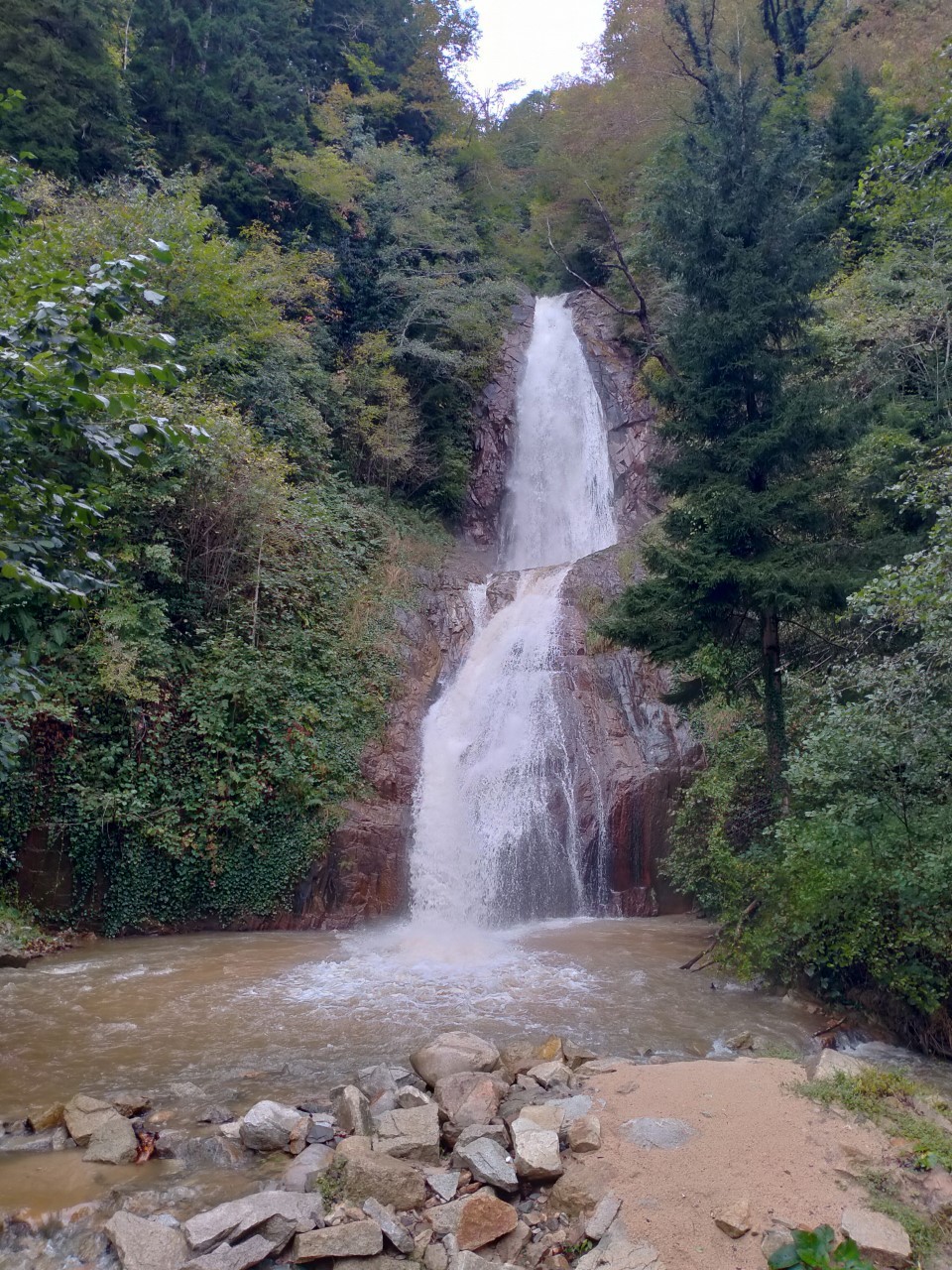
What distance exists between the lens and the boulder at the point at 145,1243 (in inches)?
169

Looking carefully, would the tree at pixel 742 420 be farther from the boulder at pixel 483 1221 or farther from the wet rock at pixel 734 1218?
the boulder at pixel 483 1221

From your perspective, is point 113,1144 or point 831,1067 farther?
point 831,1067

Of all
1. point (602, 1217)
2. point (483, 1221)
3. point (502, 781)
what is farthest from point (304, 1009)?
point (502, 781)

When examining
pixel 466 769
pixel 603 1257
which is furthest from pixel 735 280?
pixel 603 1257

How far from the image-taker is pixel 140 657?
491 inches

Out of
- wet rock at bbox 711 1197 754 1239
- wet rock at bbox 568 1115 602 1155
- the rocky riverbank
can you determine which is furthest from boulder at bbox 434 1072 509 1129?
wet rock at bbox 711 1197 754 1239

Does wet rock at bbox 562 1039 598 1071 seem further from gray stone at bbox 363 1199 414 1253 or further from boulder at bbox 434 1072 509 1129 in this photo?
gray stone at bbox 363 1199 414 1253

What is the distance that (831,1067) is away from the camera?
231 inches

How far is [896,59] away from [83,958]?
30.0 m

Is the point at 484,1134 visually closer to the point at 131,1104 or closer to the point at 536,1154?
the point at 536,1154

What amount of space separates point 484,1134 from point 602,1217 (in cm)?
102

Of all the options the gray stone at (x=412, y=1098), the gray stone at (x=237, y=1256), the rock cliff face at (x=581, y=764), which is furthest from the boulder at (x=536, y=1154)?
the rock cliff face at (x=581, y=764)

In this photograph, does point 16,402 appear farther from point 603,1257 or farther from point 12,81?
point 12,81

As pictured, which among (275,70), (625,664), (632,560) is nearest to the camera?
(625,664)
